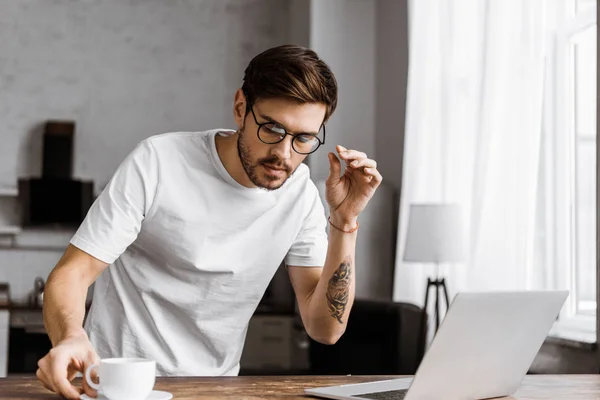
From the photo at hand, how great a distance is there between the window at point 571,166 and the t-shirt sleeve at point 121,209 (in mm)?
2260

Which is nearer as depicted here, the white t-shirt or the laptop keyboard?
the laptop keyboard

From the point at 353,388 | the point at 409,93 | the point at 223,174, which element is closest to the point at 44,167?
the point at 409,93

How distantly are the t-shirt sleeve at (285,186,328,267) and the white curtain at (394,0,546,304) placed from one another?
5.76 feet

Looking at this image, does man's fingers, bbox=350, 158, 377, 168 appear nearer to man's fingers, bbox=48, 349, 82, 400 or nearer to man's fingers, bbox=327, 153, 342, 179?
man's fingers, bbox=327, 153, 342, 179

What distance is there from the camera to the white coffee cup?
1261 mm

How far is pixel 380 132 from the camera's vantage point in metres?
5.99

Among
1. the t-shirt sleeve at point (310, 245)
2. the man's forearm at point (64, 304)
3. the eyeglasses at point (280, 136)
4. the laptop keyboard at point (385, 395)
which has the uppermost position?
the eyeglasses at point (280, 136)

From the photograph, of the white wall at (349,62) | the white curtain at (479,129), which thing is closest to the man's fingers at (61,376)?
the white curtain at (479,129)

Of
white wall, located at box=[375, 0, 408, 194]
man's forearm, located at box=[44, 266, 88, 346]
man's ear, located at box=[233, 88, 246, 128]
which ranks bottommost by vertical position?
man's forearm, located at box=[44, 266, 88, 346]

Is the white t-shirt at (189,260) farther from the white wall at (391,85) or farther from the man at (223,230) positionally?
the white wall at (391,85)

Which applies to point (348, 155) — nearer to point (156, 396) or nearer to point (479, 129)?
point (156, 396)

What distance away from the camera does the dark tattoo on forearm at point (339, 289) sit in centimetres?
194

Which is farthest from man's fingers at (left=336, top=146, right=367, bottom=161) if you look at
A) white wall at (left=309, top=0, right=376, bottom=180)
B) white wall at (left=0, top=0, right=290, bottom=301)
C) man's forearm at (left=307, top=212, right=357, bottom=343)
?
white wall at (left=0, top=0, right=290, bottom=301)

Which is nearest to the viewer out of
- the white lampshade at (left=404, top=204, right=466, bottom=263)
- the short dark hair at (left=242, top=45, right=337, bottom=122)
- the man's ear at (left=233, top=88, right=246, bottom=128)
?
the short dark hair at (left=242, top=45, right=337, bottom=122)
